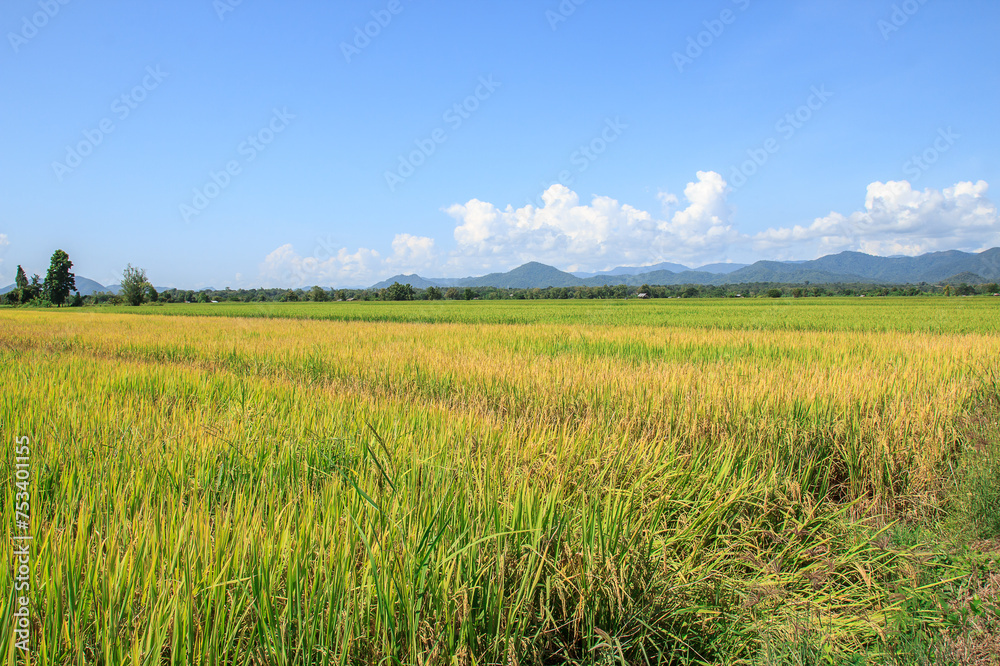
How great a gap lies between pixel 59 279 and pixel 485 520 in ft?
319

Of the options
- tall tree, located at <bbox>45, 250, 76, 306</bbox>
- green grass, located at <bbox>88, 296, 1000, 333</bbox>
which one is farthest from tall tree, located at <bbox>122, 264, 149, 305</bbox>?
green grass, located at <bbox>88, 296, 1000, 333</bbox>

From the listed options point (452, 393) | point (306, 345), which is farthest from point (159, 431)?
point (306, 345)

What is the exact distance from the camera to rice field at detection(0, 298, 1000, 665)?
1334mm

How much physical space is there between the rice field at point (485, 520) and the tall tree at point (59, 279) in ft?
298

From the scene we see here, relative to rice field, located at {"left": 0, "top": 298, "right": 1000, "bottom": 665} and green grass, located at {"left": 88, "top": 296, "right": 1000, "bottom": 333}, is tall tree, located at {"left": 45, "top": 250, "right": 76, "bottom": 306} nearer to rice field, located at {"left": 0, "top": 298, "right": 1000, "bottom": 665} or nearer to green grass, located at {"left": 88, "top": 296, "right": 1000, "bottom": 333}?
green grass, located at {"left": 88, "top": 296, "right": 1000, "bottom": 333}

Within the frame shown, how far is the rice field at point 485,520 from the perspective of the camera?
133cm

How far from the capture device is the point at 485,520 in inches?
72.7

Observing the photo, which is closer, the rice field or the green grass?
the rice field

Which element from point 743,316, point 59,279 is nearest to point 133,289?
point 59,279

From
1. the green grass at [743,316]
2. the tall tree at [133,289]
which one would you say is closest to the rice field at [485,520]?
the green grass at [743,316]

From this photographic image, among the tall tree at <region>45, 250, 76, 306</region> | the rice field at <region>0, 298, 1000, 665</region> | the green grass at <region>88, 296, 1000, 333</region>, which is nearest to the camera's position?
the rice field at <region>0, 298, 1000, 665</region>

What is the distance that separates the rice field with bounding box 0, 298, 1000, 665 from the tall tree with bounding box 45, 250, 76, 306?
9072 centimetres

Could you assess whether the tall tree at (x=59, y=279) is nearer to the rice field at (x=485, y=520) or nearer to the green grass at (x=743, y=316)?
the green grass at (x=743, y=316)

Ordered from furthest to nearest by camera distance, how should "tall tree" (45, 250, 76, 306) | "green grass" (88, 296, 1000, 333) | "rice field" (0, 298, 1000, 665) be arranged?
"tall tree" (45, 250, 76, 306)
"green grass" (88, 296, 1000, 333)
"rice field" (0, 298, 1000, 665)
